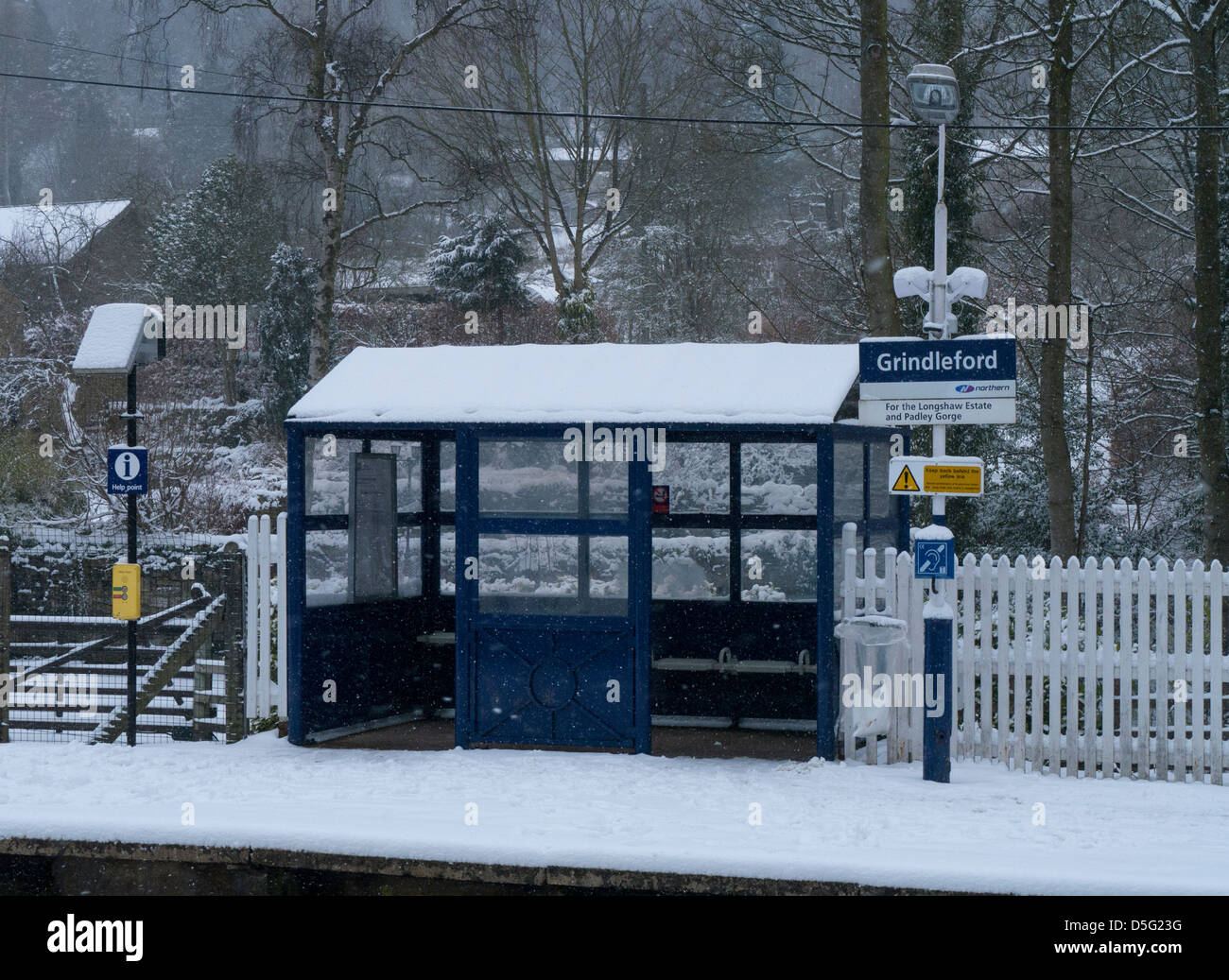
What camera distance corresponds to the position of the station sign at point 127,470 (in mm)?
9172

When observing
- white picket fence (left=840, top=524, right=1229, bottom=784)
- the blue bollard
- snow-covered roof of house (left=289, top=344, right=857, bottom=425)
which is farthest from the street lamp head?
the blue bollard

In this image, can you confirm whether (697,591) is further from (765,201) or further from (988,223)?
(765,201)

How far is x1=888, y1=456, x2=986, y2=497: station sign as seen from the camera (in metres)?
8.23

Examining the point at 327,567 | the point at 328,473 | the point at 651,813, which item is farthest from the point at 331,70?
the point at 651,813

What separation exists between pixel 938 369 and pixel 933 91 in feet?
5.93

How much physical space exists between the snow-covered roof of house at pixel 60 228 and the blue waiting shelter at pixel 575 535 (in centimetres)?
2938

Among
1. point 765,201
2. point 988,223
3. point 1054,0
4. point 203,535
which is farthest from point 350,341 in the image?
point 1054,0

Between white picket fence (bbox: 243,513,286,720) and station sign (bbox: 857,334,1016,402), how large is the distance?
14.6 feet

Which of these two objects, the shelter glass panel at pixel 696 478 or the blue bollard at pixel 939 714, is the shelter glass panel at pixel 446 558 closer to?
the shelter glass panel at pixel 696 478

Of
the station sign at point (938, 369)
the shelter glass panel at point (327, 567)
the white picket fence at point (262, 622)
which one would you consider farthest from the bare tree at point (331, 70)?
the station sign at point (938, 369)

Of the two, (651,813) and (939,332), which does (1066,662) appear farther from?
(651,813)

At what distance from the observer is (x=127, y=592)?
30.8ft
